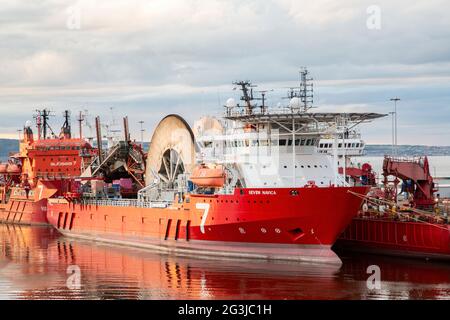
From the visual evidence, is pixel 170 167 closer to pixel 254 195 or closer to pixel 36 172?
pixel 254 195

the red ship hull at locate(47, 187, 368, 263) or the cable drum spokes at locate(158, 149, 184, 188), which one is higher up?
the cable drum spokes at locate(158, 149, 184, 188)

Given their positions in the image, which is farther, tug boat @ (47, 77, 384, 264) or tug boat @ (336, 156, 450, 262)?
tug boat @ (336, 156, 450, 262)

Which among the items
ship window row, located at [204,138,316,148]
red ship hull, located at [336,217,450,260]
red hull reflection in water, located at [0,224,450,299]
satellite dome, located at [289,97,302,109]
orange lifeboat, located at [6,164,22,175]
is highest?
satellite dome, located at [289,97,302,109]

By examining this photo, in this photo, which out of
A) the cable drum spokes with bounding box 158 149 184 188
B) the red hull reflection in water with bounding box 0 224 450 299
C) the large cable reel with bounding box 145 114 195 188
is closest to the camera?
the red hull reflection in water with bounding box 0 224 450 299

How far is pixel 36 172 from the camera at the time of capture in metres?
66.8

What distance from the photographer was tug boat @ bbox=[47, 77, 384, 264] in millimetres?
37375

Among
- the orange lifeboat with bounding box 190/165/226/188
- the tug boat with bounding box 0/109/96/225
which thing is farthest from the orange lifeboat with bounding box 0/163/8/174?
the orange lifeboat with bounding box 190/165/226/188

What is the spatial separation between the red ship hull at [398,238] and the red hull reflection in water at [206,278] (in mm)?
828

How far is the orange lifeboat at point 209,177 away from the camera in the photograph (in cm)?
4028

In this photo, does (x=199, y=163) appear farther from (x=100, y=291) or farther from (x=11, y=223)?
(x=11, y=223)

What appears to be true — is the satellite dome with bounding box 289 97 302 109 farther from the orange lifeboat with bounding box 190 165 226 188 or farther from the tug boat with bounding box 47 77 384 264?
the orange lifeboat with bounding box 190 165 226 188

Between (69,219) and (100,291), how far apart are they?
72.5 ft

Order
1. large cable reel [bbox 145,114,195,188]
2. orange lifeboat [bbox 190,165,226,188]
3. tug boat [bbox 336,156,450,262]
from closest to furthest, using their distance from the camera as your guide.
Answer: tug boat [bbox 336,156,450,262], orange lifeboat [bbox 190,165,226,188], large cable reel [bbox 145,114,195,188]

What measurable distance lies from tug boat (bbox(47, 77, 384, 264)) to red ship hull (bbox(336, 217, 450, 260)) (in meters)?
3.05
